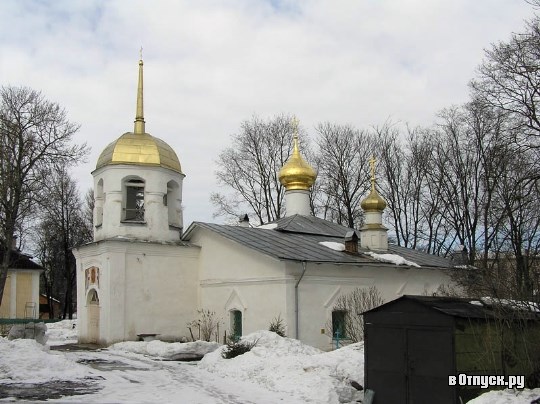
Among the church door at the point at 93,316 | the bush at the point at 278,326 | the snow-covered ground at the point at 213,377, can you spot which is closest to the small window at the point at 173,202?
the church door at the point at 93,316

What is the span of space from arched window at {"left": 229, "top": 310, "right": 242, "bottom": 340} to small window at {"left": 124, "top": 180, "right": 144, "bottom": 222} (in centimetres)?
444

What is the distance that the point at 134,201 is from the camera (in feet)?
70.8

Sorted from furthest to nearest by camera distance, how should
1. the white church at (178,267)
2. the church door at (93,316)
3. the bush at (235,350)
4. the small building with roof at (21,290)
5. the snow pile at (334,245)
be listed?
the small building with roof at (21,290) → the snow pile at (334,245) → the church door at (93,316) → the white church at (178,267) → the bush at (235,350)

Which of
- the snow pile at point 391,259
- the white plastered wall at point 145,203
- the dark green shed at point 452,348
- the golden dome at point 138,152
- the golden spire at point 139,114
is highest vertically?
the golden spire at point 139,114

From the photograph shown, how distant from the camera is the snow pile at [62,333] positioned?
23.0 meters

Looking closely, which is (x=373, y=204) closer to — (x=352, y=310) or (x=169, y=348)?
(x=352, y=310)

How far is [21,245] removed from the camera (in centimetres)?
3512

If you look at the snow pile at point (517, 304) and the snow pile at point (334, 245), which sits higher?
the snow pile at point (334, 245)

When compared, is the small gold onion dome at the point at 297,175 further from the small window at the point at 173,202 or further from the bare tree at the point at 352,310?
the bare tree at the point at 352,310

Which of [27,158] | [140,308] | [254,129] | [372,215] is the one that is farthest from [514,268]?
[254,129]

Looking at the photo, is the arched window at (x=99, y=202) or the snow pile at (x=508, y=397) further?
the arched window at (x=99, y=202)

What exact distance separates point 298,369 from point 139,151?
37.1 ft


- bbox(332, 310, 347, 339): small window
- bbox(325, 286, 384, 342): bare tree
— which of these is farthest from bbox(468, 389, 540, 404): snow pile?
bbox(332, 310, 347, 339): small window

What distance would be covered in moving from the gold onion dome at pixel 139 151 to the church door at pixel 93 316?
4415mm
